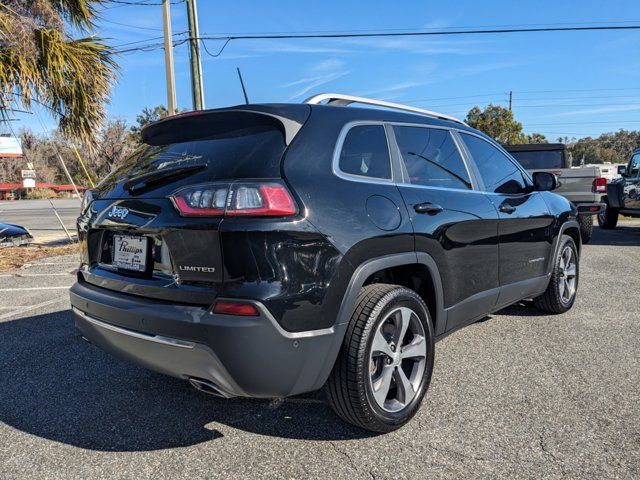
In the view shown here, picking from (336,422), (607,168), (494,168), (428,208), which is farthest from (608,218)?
(607,168)

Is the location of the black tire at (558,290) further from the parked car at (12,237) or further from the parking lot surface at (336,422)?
the parked car at (12,237)

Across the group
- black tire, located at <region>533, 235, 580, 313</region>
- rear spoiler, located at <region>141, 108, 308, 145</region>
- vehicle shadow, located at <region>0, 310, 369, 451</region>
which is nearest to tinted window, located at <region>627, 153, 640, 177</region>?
black tire, located at <region>533, 235, 580, 313</region>

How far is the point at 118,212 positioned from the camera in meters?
2.71

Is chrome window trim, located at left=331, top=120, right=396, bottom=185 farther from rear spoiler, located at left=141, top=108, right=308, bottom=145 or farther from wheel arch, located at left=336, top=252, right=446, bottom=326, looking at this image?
Result: wheel arch, located at left=336, top=252, right=446, bottom=326

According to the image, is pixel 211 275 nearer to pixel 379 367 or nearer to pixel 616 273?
pixel 379 367

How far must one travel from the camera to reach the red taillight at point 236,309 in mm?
2207

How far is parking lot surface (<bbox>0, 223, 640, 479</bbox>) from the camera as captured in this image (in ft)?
7.91

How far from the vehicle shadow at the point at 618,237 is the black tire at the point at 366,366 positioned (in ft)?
29.2

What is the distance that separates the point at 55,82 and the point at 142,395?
700 cm

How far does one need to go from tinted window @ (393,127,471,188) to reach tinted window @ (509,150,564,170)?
27.4 ft

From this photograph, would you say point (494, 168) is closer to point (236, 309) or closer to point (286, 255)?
point (286, 255)

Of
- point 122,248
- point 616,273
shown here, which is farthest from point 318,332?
point 616,273

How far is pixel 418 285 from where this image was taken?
3070 millimetres

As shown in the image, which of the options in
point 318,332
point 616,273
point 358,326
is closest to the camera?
point 318,332
